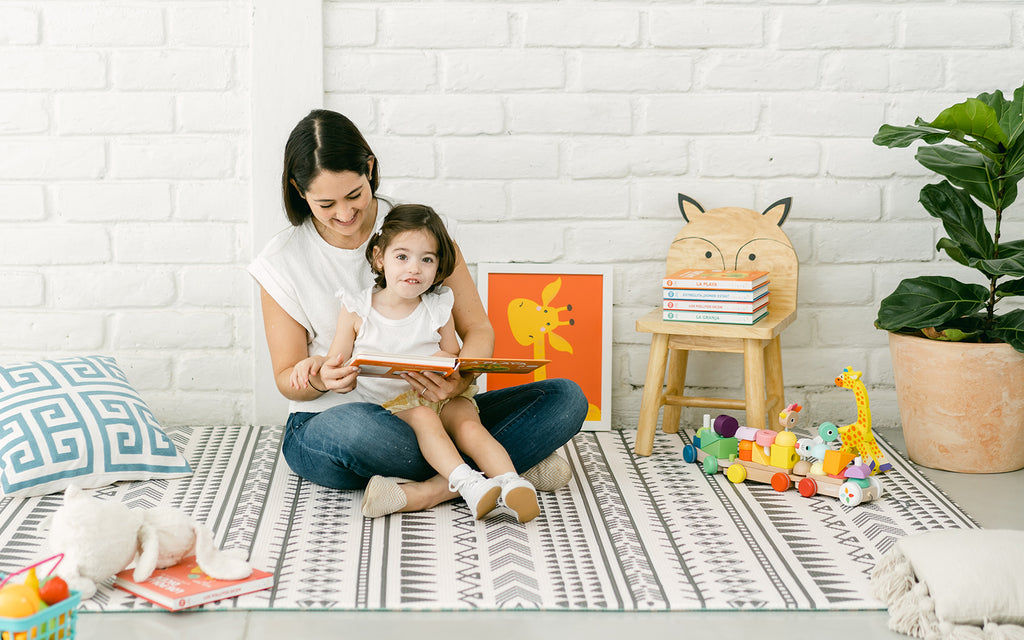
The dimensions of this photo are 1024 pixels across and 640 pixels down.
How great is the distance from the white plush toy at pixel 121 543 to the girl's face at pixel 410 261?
64 cm

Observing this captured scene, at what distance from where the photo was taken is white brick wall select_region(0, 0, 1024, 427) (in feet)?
8.36

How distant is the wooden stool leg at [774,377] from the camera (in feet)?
8.32

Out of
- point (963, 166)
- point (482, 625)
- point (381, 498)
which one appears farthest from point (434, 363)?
point (963, 166)

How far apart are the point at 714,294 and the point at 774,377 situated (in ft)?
1.17

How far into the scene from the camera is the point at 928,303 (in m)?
2.29

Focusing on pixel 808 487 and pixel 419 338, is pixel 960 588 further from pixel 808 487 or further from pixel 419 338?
pixel 419 338

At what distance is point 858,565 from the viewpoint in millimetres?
1743

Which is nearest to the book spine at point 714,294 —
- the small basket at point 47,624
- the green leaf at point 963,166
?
the green leaf at point 963,166

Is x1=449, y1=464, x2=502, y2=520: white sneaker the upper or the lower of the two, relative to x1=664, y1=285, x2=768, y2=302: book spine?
lower

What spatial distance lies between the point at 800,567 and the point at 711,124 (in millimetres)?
A: 1307

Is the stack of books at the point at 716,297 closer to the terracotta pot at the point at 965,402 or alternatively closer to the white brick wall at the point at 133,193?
the terracotta pot at the point at 965,402

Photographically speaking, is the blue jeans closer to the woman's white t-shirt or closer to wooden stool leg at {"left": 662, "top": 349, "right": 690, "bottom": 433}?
the woman's white t-shirt

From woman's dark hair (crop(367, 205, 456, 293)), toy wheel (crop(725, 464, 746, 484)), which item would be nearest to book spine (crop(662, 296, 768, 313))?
toy wheel (crop(725, 464, 746, 484))

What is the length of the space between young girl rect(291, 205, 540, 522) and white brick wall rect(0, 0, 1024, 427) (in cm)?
55
